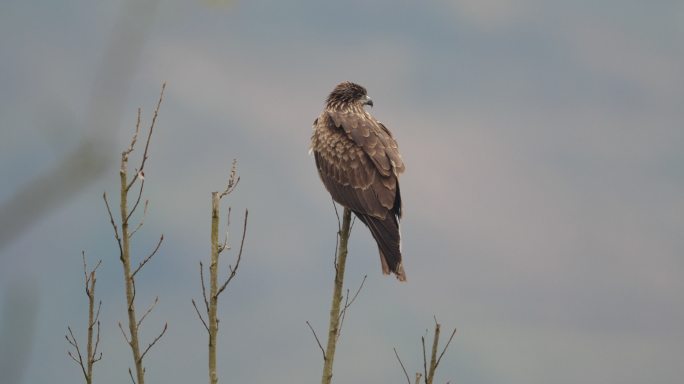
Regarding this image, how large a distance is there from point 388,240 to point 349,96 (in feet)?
11.2

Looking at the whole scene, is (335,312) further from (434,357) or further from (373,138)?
(373,138)

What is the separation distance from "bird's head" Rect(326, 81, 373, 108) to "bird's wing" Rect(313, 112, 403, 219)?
0.81m

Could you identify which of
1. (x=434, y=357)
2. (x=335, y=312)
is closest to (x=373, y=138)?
(x=335, y=312)

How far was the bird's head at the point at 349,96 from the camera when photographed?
437 inches

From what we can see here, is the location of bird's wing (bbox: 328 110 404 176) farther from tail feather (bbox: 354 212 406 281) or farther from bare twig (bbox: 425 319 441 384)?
bare twig (bbox: 425 319 441 384)

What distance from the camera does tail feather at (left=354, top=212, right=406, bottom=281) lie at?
26.7ft

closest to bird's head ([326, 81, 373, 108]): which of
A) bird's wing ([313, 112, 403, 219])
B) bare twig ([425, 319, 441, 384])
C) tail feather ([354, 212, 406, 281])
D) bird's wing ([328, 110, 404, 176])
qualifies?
bird's wing ([328, 110, 404, 176])

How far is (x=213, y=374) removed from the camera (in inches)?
218

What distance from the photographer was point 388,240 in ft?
27.5

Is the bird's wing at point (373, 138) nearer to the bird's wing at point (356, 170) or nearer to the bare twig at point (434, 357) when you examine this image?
the bird's wing at point (356, 170)

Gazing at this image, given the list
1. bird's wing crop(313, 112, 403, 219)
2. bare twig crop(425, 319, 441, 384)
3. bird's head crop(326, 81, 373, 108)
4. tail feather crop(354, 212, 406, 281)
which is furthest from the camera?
bird's head crop(326, 81, 373, 108)

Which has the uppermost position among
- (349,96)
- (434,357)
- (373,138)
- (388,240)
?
(349,96)

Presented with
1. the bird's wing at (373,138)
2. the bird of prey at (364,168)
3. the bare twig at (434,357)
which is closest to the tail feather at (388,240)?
the bird of prey at (364,168)

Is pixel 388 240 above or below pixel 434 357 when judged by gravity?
above
